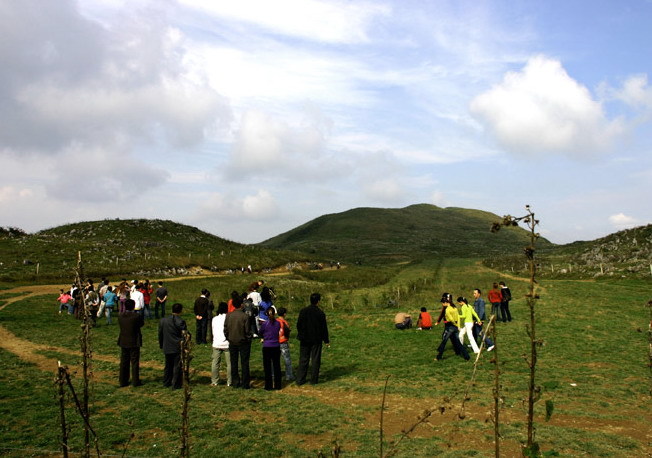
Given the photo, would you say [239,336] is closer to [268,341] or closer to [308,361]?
[268,341]

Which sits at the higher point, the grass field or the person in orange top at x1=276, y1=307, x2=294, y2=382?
the person in orange top at x1=276, y1=307, x2=294, y2=382

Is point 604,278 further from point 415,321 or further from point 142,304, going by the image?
point 142,304

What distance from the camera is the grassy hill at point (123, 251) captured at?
45600mm

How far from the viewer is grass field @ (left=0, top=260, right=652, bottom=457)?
8.21 meters

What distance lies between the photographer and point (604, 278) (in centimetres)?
4138

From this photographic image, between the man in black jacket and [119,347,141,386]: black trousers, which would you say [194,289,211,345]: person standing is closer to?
the man in black jacket

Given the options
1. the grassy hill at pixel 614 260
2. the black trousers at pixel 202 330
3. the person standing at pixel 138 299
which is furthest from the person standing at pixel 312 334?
the grassy hill at pixel 614 260

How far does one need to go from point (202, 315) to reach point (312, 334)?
22.9 feet

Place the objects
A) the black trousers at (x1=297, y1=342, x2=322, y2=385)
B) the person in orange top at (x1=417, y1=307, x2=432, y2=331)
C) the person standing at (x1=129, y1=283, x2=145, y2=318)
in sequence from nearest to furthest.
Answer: the black trousers at (x1=297, y1=342, x2=322, y2=385) → the person in orange top at (x1=417, y1=307, x2=432, y2=331) → the person standing at (x1=129, y1=283, x2=145, y2=318)

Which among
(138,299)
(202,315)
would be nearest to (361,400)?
(202,315)

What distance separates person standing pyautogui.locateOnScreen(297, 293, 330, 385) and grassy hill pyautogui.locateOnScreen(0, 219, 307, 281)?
2987 cm

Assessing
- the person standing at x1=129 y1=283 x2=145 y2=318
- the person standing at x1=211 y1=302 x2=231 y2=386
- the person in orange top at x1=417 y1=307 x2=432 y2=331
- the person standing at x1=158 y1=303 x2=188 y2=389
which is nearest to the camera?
the person standing at x1=158 y1=303 x2=188 y2=389

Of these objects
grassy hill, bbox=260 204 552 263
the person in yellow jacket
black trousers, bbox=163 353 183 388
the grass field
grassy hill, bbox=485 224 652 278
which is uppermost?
grassy hill, bbox=260 204 552 263

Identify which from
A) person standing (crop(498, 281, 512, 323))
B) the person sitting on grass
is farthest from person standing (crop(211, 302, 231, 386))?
person standing (crop(498, 281, 512, 323))
